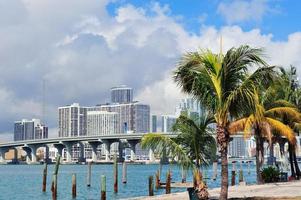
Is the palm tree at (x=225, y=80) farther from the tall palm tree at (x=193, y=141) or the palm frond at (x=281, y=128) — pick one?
the palm frond at (x=281, y=128)

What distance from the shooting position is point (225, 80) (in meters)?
22.2

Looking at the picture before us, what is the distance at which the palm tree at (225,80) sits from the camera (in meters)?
21.8

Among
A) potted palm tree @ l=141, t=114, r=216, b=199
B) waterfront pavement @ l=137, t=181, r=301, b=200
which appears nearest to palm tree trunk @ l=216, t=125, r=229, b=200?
potted palm tree @ l=141, t=114, r=216, b=199

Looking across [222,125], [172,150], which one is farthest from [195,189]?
[222,125]

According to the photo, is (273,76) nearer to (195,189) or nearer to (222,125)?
(222,125)

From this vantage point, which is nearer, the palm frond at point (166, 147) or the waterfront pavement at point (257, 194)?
the palm frond at point (166, 147)

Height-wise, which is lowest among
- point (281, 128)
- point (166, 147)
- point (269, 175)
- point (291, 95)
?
point (269, 175)

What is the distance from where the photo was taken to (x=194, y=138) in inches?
983

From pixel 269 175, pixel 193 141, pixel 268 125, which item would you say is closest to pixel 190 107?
pixel 193 141

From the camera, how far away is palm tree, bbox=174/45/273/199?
21812mm

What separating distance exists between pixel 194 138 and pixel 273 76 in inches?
196

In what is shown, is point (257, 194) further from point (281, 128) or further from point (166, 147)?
point (281, 128)

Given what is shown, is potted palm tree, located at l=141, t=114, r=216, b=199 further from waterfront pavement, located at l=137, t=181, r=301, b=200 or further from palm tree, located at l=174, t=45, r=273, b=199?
waterfront pavement, located at l=137, t=181, r=301, b=200

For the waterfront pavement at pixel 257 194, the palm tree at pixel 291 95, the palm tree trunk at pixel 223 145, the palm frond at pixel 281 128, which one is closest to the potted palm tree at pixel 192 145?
the palm tree trunk at pixel 223 145
